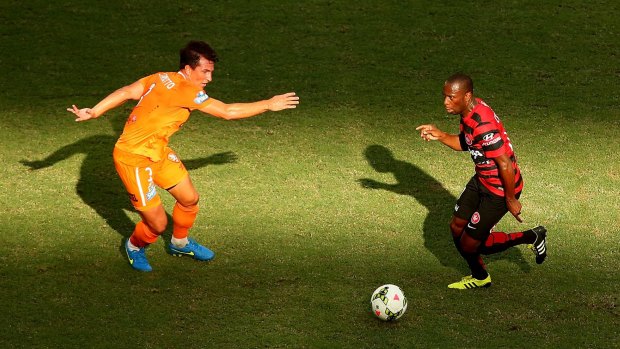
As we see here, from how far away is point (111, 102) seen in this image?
955 cm

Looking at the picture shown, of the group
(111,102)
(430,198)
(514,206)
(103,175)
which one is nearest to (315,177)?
(430,198)

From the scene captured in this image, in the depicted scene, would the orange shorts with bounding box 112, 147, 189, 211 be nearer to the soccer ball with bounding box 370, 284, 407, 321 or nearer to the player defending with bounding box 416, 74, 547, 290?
the soccer ball with bounding box 370, 284, 407, 321

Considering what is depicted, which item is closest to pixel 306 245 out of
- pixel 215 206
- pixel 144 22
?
pixel 215 206

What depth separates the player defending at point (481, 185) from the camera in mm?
9094

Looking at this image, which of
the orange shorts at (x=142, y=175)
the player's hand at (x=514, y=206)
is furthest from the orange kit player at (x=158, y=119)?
the player's hand at (x=514, y=206)

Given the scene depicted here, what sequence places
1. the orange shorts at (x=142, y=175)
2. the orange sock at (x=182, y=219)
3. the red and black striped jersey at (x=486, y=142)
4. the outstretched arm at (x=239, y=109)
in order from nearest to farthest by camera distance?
the red and black striped jersey at (x=486, y=142) → the outstretched arm at (x=239, y=109) → the orange shorts at (x=142, y=175) → the orange sock at (x=182, y=219)

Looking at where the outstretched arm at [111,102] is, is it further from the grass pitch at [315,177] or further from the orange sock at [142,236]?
the grass pitch at [315,177]

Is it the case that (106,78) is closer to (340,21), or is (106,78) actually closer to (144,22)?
(144,22)

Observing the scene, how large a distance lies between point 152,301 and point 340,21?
6.83m

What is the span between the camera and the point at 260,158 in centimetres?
1222

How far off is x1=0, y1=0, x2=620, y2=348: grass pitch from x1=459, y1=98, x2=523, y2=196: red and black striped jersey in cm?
111

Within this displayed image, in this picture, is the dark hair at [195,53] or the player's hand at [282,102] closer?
the player's hand at [282,102]

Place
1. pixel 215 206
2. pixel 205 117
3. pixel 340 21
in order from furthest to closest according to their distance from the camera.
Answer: pixel 340 21 → pixel 205 117 → pixel 215 206

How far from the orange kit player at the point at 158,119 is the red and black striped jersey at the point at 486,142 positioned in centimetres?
169
